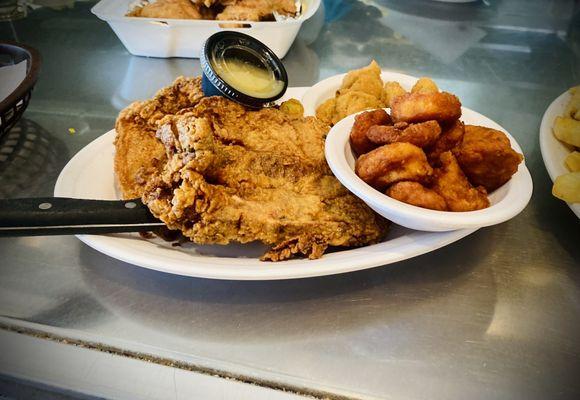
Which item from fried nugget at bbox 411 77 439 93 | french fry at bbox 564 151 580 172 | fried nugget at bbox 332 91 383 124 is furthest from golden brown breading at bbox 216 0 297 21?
french fry at bbox 564 151 580 172

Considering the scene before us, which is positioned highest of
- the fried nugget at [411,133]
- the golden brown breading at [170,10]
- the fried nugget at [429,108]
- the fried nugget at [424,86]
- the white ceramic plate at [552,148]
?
the fried nugget at [429,108]

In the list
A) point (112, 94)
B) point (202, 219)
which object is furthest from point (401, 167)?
point (112, 94)

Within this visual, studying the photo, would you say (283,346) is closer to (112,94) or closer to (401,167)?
(401,167)

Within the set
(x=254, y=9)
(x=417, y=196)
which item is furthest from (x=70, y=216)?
(x=254, y=9)

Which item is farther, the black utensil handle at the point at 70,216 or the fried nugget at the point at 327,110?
the fried nugget at the point at 327,110

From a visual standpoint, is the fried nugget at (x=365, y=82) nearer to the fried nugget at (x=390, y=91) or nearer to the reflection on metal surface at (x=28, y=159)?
the fried nugget at (x=390, y=91)

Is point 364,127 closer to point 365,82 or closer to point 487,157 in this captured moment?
point 487,157

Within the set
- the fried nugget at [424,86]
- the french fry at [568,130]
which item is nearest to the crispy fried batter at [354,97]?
the fried nugget at [424,86]
